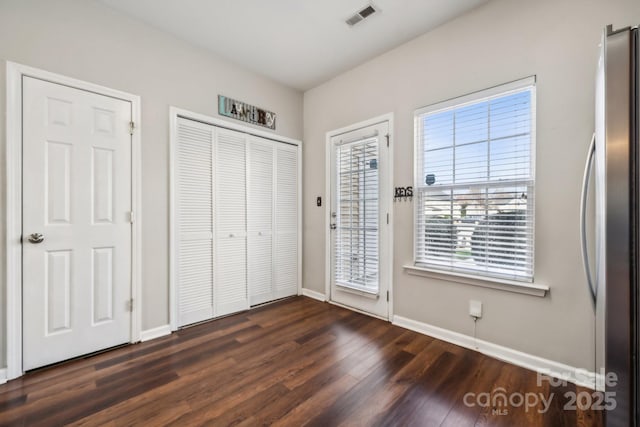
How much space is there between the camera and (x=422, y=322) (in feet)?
8.58

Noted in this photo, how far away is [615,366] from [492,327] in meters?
1.32

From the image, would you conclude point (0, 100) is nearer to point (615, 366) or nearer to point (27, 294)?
point (27, 294)

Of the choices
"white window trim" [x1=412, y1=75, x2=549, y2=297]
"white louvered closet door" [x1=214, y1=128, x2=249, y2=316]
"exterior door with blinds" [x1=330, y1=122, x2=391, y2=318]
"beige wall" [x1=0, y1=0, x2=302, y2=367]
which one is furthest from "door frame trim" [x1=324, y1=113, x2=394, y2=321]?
"beige wall" [x1=0, y1=0, x2=302, y2=367]

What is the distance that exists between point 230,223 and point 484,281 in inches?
101

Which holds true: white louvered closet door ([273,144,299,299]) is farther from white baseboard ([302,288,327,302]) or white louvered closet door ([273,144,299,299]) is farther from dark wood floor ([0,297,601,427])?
dark wood floor ([0,297,601,427])

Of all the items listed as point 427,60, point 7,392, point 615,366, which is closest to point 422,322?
point 615,366

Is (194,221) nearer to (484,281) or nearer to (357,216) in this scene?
(357,216)

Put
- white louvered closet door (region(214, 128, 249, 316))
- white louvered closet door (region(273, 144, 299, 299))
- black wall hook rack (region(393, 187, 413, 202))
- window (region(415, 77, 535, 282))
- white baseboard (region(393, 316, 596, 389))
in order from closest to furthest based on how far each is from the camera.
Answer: white baseboard (region(393, 316, 596, 389)), window (region(415, 77, 535, 282)), black wall hook rack (region(393, 187, 413, 202)), white louvered closet door (region(214, 128, 249, 316)), white louvered closet door (region(273, 144, 299, 299))

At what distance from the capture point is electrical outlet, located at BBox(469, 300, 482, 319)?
7.37ft

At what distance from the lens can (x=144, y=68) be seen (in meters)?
2.48

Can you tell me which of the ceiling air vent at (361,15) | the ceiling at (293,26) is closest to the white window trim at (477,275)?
the ceiling at (293,26)

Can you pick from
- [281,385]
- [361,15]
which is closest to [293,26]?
[361,15]

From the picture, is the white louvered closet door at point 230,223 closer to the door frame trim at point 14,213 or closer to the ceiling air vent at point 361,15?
the door frame trim at point 14,213

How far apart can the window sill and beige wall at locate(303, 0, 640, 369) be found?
0.16ft
